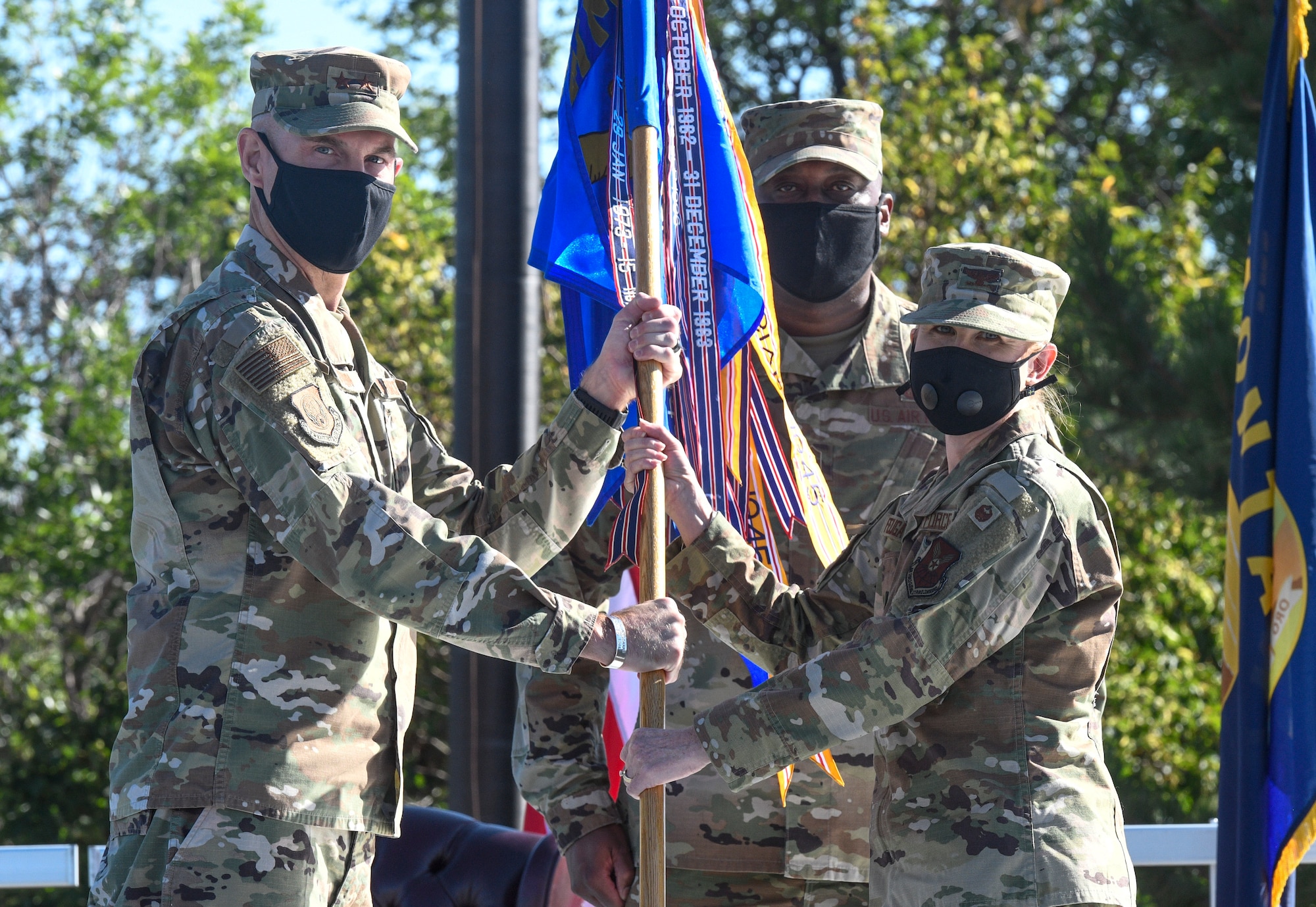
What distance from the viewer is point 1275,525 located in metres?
4.16

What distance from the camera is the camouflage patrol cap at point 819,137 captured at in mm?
3664

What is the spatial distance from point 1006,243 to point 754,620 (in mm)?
6029

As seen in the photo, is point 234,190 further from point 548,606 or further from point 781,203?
point 548,606

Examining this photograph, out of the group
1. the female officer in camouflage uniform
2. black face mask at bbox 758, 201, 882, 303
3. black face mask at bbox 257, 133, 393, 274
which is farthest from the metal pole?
the female officer in camouflage uniform

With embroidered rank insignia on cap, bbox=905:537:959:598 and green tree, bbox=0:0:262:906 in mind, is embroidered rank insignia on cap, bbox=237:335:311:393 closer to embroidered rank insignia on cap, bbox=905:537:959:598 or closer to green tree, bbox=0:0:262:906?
embroidered rank insignia on cap, bbox=905:537:959:598

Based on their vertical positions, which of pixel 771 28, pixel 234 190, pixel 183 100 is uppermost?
pixel 771 28

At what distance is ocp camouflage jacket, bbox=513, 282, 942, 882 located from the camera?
3.29 metres

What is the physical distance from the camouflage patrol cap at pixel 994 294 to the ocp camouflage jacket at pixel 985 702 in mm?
220

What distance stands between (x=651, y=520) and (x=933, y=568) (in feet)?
2.00

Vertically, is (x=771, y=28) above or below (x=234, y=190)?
above

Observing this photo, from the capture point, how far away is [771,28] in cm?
1666

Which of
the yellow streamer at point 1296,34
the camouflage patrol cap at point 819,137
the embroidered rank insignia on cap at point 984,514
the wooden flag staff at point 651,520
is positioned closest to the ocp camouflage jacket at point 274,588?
the wooden flag staff at point 651,520

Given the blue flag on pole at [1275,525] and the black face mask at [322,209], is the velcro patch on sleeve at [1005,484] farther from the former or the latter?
the blue flag on pole at [1275,525]

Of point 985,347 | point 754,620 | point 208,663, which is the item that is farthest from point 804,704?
point 208,663
